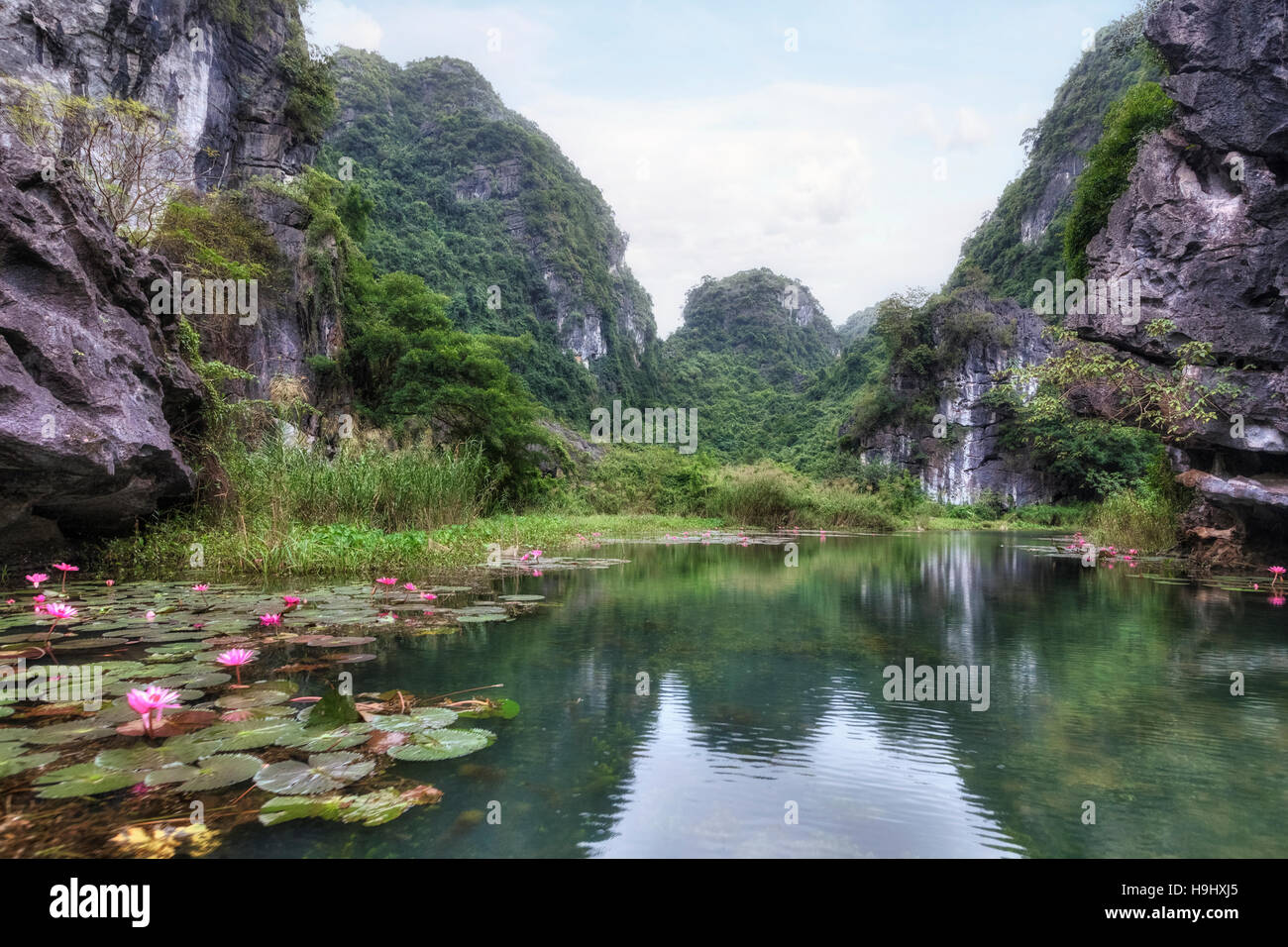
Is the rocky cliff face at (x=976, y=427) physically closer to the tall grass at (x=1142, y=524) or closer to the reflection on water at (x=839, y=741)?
the tall grass at (x=1142, y=524)

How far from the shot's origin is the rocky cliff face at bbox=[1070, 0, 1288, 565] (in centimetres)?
696

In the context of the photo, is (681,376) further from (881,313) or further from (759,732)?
(759,732)

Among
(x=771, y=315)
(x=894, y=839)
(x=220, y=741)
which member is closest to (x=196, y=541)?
(x=220, y=741)

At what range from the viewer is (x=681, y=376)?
60750 mm

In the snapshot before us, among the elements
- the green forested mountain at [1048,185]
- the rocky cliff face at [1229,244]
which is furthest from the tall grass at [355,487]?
the green forested mountain at [1048,185]

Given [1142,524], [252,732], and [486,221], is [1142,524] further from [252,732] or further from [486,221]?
[486,221]

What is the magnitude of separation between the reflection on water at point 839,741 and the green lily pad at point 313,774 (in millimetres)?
127

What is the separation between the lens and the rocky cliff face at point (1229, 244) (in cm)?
696

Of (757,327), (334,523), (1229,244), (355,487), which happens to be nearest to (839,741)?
(334,523)

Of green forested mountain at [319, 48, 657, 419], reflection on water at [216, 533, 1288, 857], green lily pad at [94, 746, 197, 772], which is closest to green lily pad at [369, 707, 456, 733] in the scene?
reflection on water at [216, 533, 1288, 857]

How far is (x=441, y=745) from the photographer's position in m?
1.86

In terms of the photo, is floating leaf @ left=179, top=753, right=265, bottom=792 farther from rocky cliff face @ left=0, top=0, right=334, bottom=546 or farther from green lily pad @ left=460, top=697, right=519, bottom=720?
rocky cliff face @ left=0, top=0, right=334, bottom=546

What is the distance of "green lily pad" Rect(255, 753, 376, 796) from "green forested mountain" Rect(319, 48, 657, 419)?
→ 127 ft
